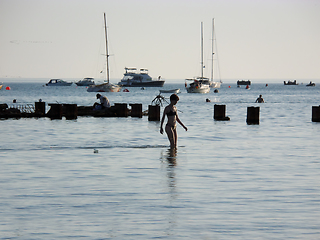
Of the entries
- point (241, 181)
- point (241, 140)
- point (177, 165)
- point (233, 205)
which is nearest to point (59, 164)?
point (177, 165)

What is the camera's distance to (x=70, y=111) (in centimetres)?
→ 3350

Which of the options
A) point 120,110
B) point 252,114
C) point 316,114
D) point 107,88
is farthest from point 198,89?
point 252,114

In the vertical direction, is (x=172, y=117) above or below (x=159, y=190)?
above

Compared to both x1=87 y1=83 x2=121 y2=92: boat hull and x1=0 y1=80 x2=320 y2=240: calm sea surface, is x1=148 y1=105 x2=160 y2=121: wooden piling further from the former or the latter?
x1=87 y1=83 x2=121 y2=92: boat hull

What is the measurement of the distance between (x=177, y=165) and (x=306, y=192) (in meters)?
4.43

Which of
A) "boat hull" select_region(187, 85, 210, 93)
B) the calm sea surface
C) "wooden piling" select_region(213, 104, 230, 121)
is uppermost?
"boat hull" select_region(187, 85, 210, 93)

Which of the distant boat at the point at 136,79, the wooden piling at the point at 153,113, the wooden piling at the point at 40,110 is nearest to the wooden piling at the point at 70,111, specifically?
the wooden piling at the point at 40,110

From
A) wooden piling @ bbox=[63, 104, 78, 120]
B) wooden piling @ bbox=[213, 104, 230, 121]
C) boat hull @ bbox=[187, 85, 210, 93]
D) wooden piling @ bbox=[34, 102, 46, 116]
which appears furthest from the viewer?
boat hull @ bbox=[187, 85, 210, 93]

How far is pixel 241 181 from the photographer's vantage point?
40.0 ft

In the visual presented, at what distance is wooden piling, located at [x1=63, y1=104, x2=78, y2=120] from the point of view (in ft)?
109

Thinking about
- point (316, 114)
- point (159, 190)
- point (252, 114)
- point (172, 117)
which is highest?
point (172, 117)

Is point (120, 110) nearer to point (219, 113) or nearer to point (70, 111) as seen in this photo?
point (70, 111)

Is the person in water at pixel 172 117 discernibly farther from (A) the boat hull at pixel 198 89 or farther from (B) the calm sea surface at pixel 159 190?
(A) the boat hull at pixel 198 89

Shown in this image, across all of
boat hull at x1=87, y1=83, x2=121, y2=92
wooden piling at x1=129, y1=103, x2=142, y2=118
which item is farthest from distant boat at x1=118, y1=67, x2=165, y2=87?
wooden piling at x1=129, y1=103, x2=142, y2=118
